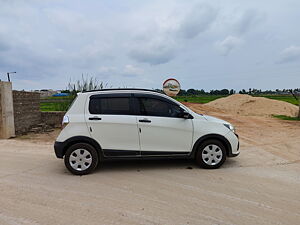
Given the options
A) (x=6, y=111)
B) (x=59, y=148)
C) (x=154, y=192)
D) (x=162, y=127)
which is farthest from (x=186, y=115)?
(x=6, y=111)

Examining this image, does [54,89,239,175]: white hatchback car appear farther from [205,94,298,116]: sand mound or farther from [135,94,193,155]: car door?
[205,94,298,116]: sand mound

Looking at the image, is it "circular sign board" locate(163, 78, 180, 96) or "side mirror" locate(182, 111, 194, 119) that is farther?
"circular sign board" locate(163, 78, 180, 96)

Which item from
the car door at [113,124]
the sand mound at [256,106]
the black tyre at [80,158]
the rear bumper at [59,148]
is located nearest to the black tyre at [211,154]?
the car door at [113,124]

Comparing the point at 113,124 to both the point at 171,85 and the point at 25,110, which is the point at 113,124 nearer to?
the point at 171,85

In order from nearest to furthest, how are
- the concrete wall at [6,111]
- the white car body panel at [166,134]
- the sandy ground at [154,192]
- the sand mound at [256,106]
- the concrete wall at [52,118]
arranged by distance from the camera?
the sandy ground at [154,192], the white car body panel at [166,134], the concrete wall at [6,111], the concrete wall at [52,118], the sand mound at [256,106]

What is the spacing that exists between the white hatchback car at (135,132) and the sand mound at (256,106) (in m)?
14.6

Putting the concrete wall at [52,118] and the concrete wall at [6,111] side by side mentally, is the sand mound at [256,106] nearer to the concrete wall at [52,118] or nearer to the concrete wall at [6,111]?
the concrete wall at [52,118]

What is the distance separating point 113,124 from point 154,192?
1.67 meters

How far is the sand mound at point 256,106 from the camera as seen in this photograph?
19.1m

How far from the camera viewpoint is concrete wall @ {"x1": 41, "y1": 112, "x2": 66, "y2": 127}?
11.3m

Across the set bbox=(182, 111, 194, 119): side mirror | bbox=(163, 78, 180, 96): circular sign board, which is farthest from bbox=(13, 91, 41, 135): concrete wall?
bbox=(182, 111, 194, 119): side mirror

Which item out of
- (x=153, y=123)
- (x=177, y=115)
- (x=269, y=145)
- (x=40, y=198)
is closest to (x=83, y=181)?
(x=40, y=198)

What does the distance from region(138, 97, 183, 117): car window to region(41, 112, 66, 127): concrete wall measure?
7744 millimetres

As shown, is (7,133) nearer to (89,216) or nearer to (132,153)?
(132,153)
